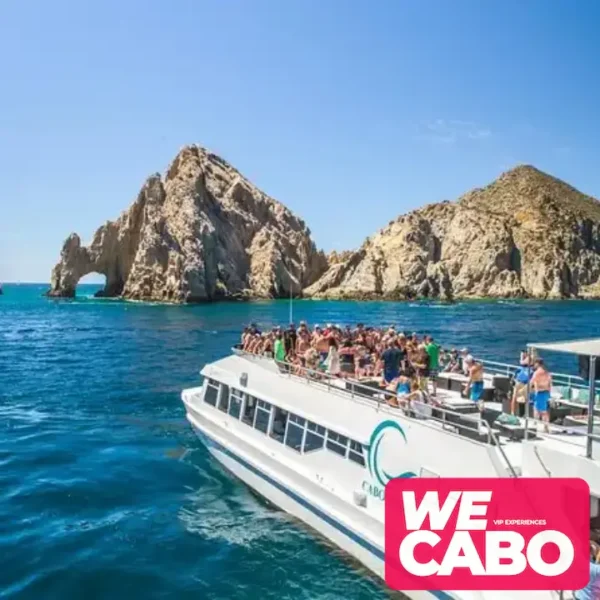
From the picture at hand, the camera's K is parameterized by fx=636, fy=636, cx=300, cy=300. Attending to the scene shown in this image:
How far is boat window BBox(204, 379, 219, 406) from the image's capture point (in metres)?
19.6

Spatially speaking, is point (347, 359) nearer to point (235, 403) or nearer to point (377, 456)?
point (235, 403)

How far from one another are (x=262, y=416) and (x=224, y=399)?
2.55m

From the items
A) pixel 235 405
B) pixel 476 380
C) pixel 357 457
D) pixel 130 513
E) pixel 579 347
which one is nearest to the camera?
pixel 579 347

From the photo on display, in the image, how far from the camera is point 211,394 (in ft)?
65.2

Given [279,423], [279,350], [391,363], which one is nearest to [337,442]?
[279,423]

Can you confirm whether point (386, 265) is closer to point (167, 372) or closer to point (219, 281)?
point (219, 281)

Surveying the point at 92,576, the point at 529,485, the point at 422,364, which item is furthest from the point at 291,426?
the point at 529,485

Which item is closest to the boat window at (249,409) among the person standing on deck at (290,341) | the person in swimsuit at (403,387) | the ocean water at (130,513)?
the ocean water at (130,513)

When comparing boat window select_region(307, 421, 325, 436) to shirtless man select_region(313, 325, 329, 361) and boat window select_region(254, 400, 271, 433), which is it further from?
shirtless man select_region(313, 325, 329, 361)

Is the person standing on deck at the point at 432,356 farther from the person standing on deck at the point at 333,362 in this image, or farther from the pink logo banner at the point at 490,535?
the pink logo banner at the point at 490,535

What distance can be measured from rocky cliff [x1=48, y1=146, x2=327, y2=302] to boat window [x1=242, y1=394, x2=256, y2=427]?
351 ft

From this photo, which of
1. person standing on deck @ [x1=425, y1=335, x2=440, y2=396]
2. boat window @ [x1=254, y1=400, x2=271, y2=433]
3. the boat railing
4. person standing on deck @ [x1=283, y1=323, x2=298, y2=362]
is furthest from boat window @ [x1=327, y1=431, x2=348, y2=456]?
person standing on deck @ [x1=283, y1=323, x2=298, y2=362]

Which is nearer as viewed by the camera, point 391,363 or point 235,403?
point 391,363

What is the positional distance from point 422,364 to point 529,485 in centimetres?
594
